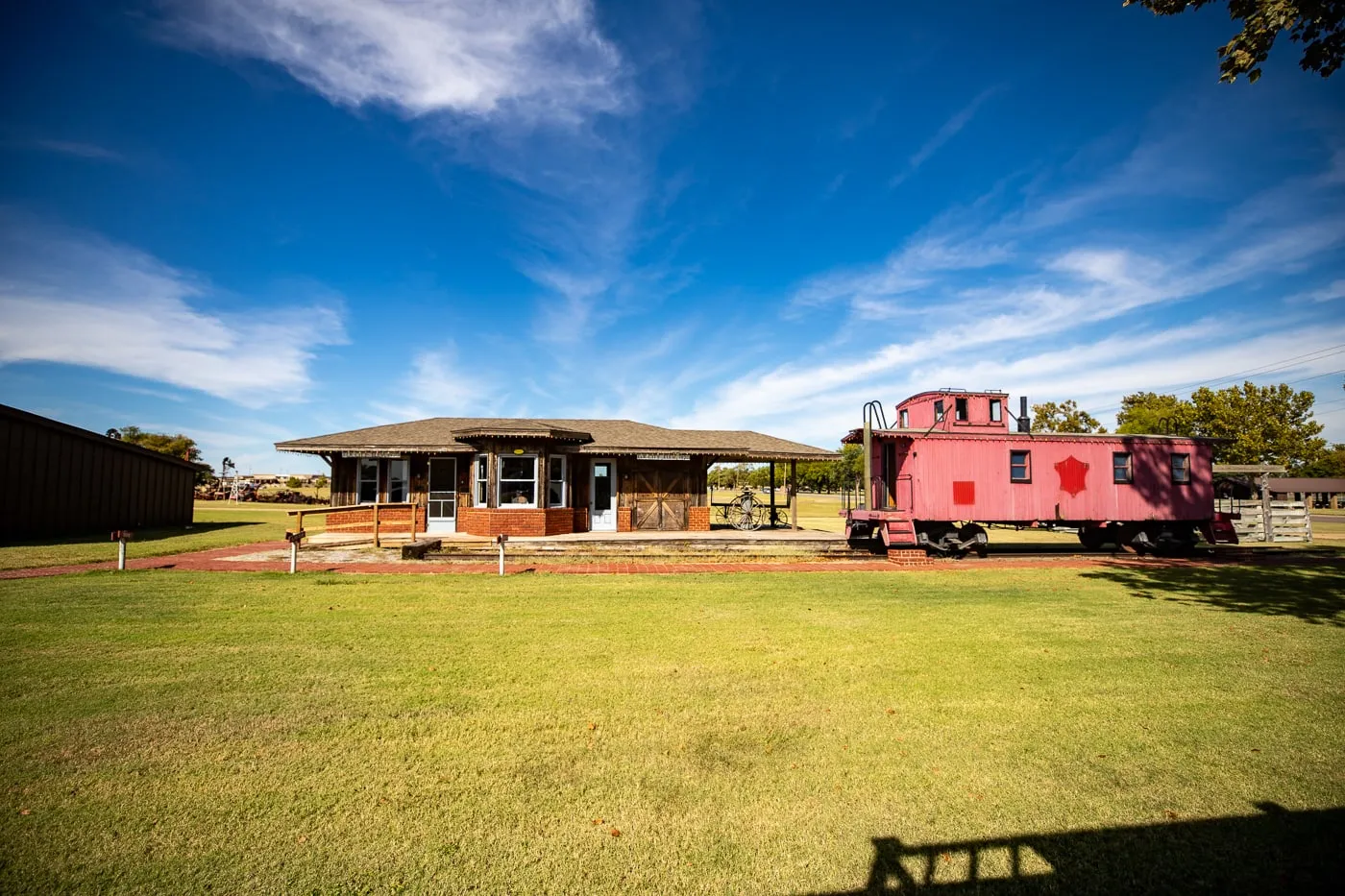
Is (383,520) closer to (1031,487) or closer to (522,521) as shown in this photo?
(522,521)

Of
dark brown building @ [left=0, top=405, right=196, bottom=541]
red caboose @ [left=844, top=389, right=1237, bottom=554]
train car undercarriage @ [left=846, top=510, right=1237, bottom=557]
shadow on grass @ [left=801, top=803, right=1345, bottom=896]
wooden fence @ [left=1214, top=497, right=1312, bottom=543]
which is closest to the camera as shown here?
shadow on grass @ [left=801, top=803, right=1345, bottom=896]

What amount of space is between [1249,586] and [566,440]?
1620 cm

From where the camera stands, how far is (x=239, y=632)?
6863 millimetres

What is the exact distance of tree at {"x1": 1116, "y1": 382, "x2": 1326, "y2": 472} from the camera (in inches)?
1617

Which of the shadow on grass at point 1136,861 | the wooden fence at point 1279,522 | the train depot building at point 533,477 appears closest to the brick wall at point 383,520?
the train depot building at point 533,477

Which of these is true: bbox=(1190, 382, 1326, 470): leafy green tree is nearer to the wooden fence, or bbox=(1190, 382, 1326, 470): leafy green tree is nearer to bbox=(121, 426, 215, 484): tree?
the wooden fence

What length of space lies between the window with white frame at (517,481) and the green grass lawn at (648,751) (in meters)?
10.7

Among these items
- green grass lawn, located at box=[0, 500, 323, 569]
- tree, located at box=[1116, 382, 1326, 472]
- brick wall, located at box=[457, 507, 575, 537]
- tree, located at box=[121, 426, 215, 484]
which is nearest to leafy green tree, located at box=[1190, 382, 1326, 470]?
tree, located at box=[1116, 382, 1326, 472]

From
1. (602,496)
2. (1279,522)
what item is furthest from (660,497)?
(1279,522)

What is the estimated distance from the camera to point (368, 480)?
20.4 metres

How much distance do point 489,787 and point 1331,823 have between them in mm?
4743

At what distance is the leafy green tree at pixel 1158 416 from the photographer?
1702 inches

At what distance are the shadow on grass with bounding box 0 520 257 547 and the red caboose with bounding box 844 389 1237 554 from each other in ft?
69.5

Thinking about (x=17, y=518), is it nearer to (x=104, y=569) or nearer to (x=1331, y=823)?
(x=104, y=569)
